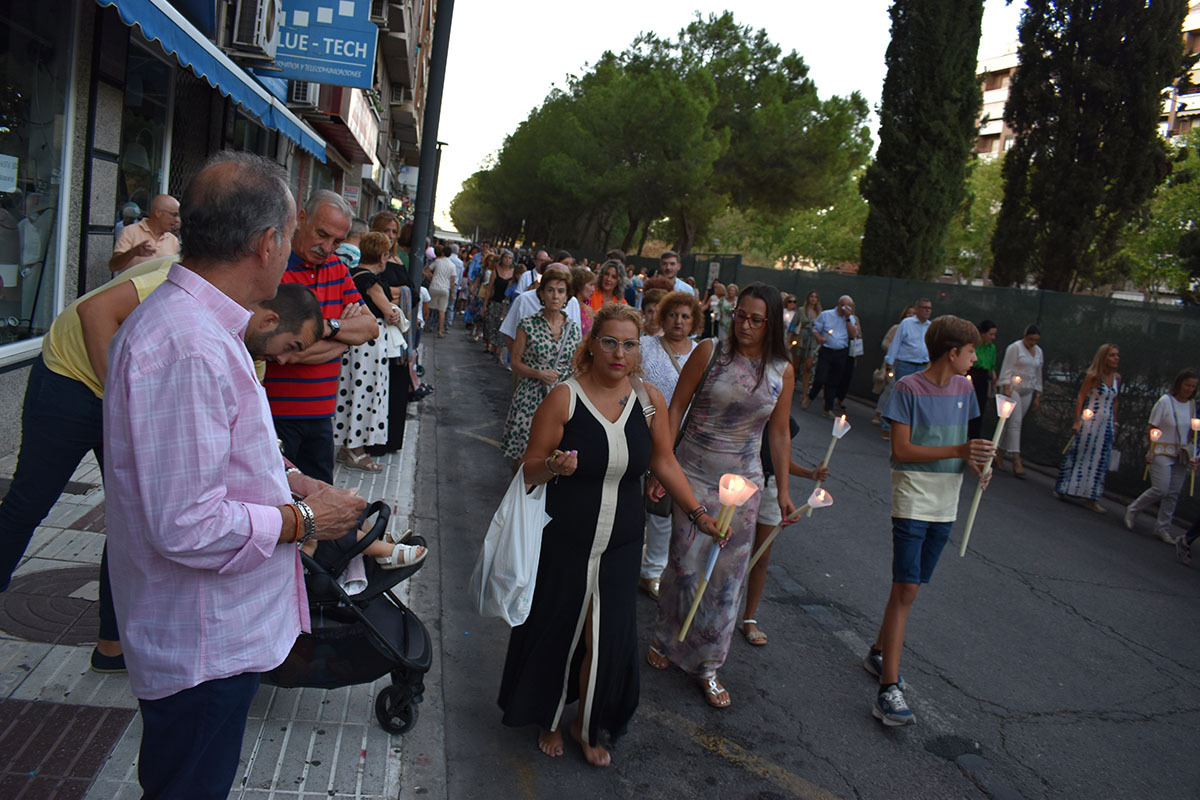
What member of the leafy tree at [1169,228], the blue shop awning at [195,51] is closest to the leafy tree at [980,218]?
the leafy tree at [1169,228]

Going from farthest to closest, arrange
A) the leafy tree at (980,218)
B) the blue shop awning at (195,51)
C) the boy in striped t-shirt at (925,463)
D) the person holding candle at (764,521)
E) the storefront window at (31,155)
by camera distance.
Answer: the leafy tree at (980,218), the storefront window at (31,155), the blue shop awning at (195,51), the person holding candle at (764,521), the boy in striped t-shirt at (925,463)

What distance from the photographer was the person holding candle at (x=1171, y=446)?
9031mm

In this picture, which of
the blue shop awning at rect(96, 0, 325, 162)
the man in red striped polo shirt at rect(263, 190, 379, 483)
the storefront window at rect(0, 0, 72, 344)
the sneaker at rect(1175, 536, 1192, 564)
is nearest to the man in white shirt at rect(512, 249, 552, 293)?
the blue shop awning at rect(96, 0, 325, 162)

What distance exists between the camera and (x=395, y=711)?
3.59 meters

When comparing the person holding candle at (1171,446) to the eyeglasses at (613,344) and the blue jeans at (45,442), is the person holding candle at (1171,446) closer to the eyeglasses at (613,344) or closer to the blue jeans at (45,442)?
the eyeglasses at (613,344)

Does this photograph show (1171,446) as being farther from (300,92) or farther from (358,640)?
(300,92)

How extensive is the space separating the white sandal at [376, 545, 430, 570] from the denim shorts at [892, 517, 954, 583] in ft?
7.69

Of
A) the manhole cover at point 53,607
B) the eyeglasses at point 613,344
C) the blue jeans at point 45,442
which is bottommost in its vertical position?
the manhole cover at point 53,607

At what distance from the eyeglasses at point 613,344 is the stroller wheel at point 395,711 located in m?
1.55

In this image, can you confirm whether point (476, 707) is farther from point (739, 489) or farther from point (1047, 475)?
point (1047, 475)

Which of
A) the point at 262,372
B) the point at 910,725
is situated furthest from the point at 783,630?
the point at 262,372

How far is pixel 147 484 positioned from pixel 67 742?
1936 mm

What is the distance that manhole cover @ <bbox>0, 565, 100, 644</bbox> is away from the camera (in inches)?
153

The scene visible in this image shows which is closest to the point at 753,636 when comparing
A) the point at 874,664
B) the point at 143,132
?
the point at 874,664
